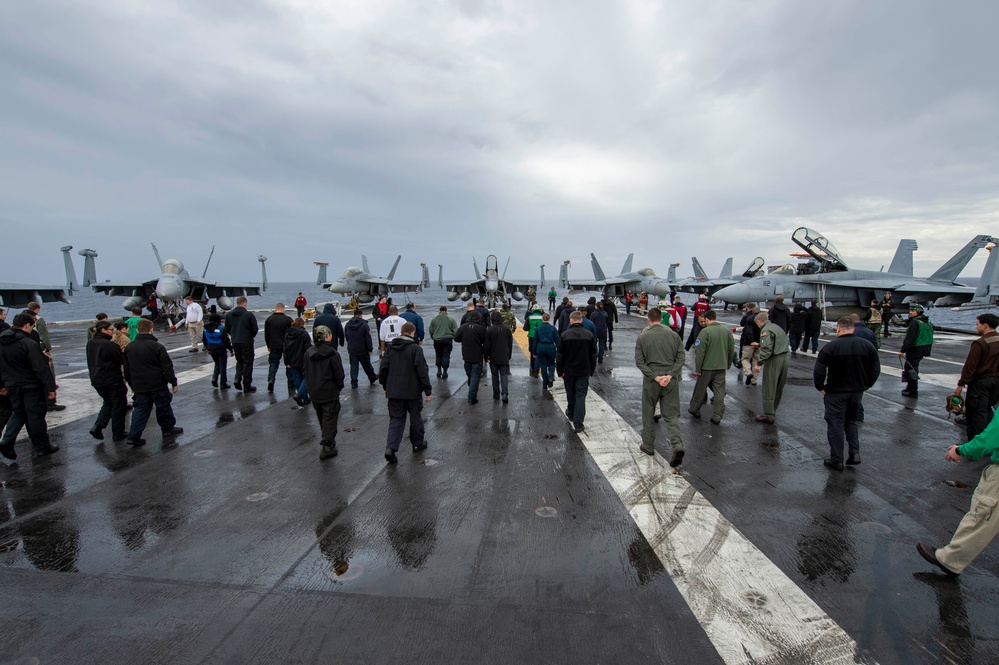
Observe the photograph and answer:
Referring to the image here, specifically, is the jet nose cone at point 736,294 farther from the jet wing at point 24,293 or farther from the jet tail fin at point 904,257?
the jet wing at point 24,293

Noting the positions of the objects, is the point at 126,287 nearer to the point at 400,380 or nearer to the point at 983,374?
the point at 400,380

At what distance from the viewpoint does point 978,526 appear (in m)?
2.94

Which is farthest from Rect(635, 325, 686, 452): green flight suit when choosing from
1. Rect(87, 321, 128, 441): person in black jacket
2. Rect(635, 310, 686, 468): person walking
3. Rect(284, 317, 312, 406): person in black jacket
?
Rect(87, 321, 128, 441): person in black jacket

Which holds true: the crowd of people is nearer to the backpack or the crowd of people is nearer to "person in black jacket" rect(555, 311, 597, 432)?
"person in black jacket" rect(555, 311, 597, 432)

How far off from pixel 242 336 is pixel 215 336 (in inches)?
18.3

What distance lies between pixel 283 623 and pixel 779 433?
6380 mm

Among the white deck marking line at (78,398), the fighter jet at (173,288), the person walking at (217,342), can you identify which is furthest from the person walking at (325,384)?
the fighter jet at (173,288)

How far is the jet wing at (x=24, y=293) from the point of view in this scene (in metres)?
18.0

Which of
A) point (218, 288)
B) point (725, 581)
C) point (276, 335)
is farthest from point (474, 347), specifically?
point (218, 288)

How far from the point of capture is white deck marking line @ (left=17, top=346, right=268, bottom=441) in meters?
7.07

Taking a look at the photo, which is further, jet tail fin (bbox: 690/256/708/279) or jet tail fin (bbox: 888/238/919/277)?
jet tail fin (bbox: 690/256/708/279)

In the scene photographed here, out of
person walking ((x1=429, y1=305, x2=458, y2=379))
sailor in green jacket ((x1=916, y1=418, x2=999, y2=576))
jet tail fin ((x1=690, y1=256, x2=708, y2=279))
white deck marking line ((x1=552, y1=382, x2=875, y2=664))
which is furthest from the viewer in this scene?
jet tail fin ((x1=690, y1=256, x2=708, y2=279))

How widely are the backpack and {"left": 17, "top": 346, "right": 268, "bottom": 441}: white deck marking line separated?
111cm

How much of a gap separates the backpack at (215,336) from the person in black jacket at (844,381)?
9.50 m
